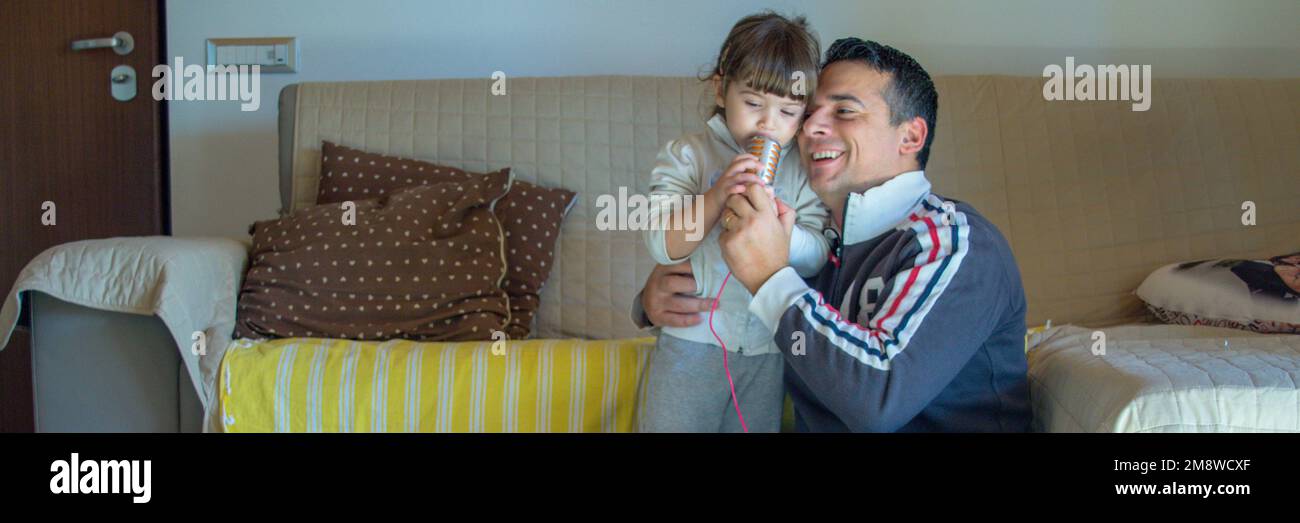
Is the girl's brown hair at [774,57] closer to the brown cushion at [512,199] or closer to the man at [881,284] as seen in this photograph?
the man at [881,284]

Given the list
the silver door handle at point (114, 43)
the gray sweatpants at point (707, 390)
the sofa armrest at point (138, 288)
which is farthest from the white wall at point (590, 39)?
the gray sweatpants at point (707, 390)

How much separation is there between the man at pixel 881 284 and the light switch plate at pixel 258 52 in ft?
5.75

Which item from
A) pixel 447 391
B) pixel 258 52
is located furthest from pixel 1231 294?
pixel 258 52

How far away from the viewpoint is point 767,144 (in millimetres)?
1314

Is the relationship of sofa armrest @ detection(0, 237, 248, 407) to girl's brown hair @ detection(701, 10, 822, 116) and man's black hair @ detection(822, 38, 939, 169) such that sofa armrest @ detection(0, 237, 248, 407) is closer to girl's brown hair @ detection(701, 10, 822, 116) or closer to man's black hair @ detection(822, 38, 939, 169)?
girl's brown hair @ detection(701, 10, 822, 116)

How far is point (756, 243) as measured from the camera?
1224mm

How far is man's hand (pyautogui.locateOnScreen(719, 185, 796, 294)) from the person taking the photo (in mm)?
1225

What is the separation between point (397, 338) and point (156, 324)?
42 centimetres

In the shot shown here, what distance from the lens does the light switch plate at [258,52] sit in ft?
9.22

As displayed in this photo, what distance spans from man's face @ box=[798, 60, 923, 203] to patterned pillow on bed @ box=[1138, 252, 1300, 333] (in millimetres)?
939

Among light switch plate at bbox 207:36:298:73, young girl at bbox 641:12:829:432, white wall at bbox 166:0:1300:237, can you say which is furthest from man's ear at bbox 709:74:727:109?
light switch plate at bbox 207:36:298:73
